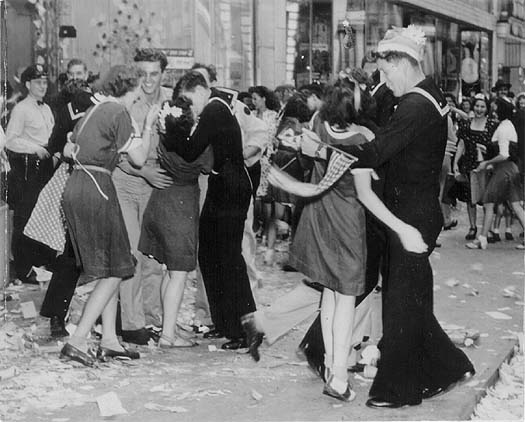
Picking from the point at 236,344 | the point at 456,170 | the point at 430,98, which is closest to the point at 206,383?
the point at 236,344

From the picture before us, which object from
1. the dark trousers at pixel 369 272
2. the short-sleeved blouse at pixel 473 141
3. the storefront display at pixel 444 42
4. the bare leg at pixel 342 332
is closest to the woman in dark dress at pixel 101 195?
the dark trousers at pixel 369 272

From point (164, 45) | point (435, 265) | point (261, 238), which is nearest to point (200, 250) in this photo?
point (435, 265)

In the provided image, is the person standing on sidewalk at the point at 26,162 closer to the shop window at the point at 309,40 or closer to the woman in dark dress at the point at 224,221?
the woman in dark dress at the point at 224,221

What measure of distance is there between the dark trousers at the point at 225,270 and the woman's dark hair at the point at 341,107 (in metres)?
1.74

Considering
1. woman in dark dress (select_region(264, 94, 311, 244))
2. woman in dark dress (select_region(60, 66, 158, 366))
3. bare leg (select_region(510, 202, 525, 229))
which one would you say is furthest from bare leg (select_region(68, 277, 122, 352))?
bare leg (select_region(510, 202, 525, 229))

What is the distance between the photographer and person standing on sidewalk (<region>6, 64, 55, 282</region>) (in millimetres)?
9852

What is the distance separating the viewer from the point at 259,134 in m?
9.04

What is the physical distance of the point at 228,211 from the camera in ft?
25.3

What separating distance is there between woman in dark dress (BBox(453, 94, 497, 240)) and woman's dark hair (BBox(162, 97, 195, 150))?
23.6ft

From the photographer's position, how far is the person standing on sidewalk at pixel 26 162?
32.3ft

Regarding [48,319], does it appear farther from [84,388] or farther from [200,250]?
[84,388]

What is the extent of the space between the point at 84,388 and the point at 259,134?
3.21 metres

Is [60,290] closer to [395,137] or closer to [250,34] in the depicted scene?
[395,137]

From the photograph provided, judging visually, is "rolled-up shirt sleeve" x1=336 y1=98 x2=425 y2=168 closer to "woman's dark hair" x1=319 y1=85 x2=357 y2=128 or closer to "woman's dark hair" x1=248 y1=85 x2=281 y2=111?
"woman's dark hair" x1=319 y1=85 x2=357 y2=128
